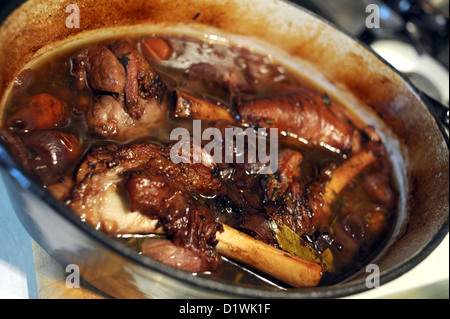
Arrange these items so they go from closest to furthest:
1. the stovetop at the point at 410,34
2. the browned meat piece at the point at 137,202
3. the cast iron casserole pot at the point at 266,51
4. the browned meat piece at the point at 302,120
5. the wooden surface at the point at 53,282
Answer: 1. the cast iron casserole pot at the point at 266,51
2. the browned meat piece at the point at 137,202
3. the wooden surface at the point at 53,282
4. the browned meat piece at the point at 302,120
5. the stovetop at the point at 410,34

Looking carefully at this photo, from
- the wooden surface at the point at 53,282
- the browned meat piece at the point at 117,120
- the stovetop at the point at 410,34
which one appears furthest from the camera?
the stovetop at the point at 410,34

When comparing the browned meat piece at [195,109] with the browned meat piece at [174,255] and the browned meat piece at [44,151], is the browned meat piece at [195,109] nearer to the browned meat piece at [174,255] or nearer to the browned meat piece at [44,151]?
the browned meat piece at [44,151]

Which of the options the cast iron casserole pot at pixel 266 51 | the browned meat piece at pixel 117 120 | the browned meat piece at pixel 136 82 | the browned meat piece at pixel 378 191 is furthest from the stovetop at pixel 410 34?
the browned meat piece at pixel 117 120

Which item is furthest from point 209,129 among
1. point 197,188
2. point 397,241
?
point 397,241

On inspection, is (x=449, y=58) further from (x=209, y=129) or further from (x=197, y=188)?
(x=197, y=188)

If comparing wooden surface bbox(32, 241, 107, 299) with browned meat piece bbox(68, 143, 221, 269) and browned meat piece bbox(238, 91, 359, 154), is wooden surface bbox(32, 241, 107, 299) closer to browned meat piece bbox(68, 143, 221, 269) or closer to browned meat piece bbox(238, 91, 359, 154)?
browned meat piece bbox(68, 143, 221, 269)

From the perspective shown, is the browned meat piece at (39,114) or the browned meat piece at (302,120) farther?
the browned meat piece at (302,120)
